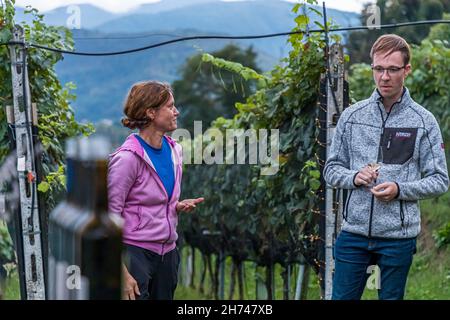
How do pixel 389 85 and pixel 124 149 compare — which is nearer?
pixel 389 85

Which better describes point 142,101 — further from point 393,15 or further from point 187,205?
point 393,15

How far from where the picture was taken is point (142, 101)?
3812mm

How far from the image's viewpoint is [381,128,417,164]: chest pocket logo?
3.46 metres

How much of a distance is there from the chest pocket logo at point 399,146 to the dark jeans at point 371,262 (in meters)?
0.31

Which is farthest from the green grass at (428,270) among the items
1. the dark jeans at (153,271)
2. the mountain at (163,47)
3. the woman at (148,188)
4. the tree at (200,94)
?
the mountain at (163,47)

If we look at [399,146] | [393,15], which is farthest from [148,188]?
[393,15]

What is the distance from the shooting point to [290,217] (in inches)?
273

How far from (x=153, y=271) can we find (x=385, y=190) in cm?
108

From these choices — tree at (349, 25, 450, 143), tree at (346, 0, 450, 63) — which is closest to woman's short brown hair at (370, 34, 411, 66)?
tree at (349, 25, 450, 143)

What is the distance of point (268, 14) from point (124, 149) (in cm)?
12295

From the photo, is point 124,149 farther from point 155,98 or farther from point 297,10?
point 297,10
